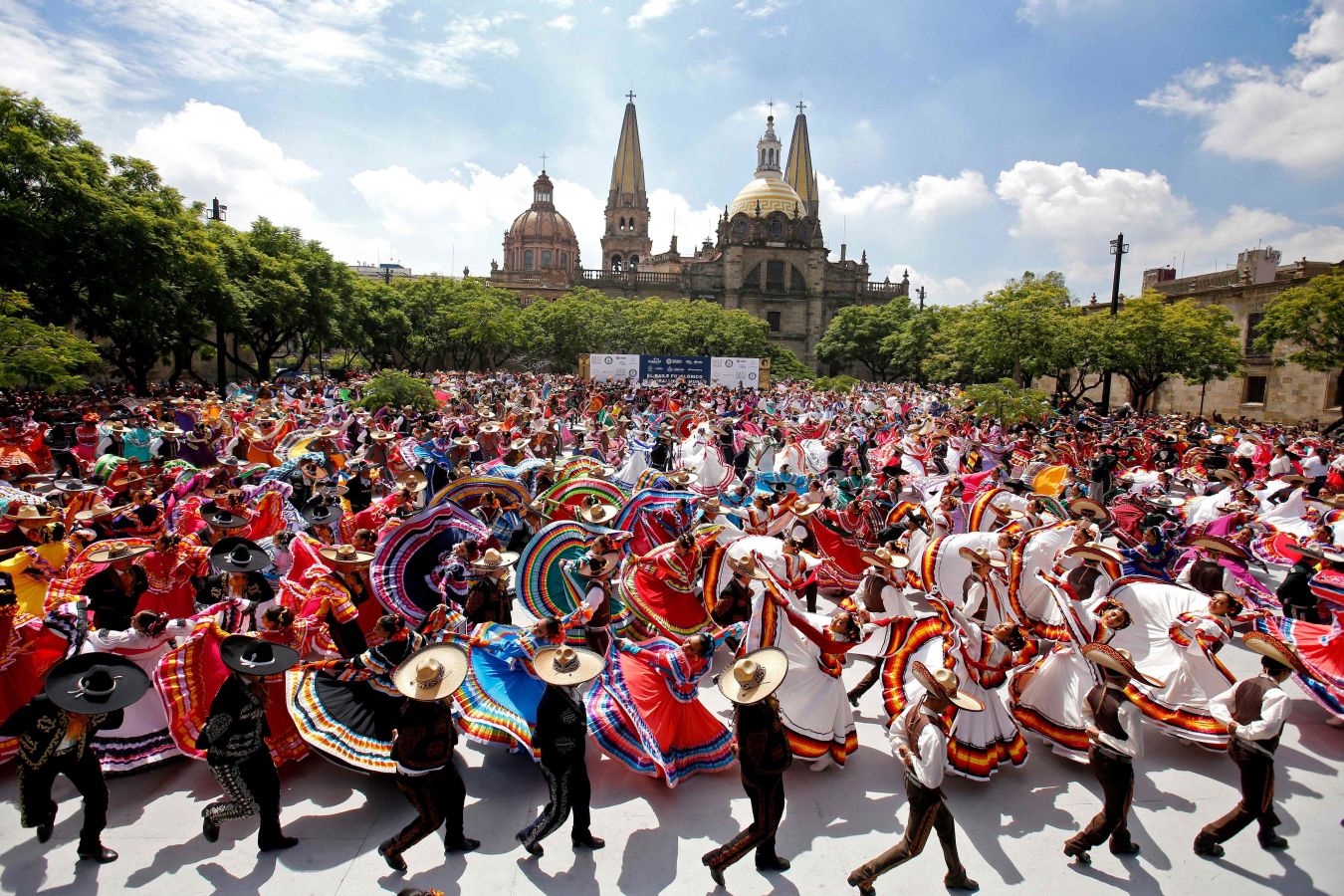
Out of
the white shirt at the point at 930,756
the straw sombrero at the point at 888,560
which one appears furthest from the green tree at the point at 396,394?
the white shirt at the point at 930,756

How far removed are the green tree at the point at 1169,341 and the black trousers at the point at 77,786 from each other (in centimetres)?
3063

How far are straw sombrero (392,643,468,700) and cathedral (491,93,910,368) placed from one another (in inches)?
2719

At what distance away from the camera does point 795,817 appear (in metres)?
4.79

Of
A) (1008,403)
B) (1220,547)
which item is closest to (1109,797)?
(1220,547)

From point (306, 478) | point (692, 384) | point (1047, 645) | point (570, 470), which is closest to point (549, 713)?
point (1047, 645)

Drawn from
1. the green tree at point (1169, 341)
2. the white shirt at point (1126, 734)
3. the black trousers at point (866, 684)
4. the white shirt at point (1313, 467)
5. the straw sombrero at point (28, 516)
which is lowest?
the black trousers at point (866, 684)

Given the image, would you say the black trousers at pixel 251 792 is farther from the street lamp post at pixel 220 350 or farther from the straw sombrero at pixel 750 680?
the street lamp post at pixel 220 350

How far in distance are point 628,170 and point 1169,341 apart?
6404 centimetres

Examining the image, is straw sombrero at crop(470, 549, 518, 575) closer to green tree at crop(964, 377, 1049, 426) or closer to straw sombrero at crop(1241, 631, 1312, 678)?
straw sombrero at crop(1241, 631, 1312, 678)

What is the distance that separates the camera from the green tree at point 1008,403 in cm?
1883

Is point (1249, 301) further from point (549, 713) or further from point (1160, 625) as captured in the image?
point (549, 713)

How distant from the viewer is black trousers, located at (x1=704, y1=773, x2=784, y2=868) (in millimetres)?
4058

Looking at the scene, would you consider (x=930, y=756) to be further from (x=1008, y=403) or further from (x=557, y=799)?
(x=1008, y=403)

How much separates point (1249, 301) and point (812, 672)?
38714mm
